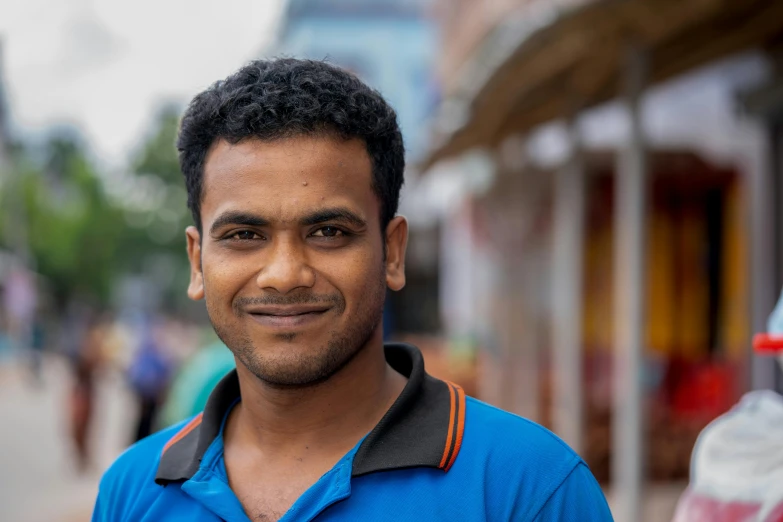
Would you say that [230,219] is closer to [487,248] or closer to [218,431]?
[218,431]

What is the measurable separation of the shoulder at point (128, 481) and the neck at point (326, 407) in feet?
0.76

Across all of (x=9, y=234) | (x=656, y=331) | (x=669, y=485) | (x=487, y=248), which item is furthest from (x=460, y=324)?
(x=9, y=234)

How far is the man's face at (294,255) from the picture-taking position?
5.75 feet

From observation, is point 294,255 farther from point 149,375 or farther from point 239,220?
point 149,375

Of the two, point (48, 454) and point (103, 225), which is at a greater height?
point (103, 225)

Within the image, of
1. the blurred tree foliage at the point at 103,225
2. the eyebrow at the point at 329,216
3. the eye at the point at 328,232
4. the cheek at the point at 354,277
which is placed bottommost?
the cheek at the point at 354,277

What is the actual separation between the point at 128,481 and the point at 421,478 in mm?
663

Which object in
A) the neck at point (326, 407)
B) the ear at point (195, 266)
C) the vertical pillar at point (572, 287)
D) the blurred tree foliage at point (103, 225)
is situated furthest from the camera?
the blurred tree foliage at point (103, 225)

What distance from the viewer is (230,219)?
70.5 inches

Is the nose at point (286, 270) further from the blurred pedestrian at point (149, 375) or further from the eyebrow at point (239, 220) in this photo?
the blurred pedestrian at point (149, 375)

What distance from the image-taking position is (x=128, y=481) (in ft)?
6.30

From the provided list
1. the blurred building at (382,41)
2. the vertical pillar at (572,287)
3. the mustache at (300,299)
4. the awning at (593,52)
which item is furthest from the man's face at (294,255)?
the blurred building at (382,41)

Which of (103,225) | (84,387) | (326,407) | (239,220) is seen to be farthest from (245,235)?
(103,225)

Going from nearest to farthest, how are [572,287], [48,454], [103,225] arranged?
[572,287] → [48,454] → [103,225]
